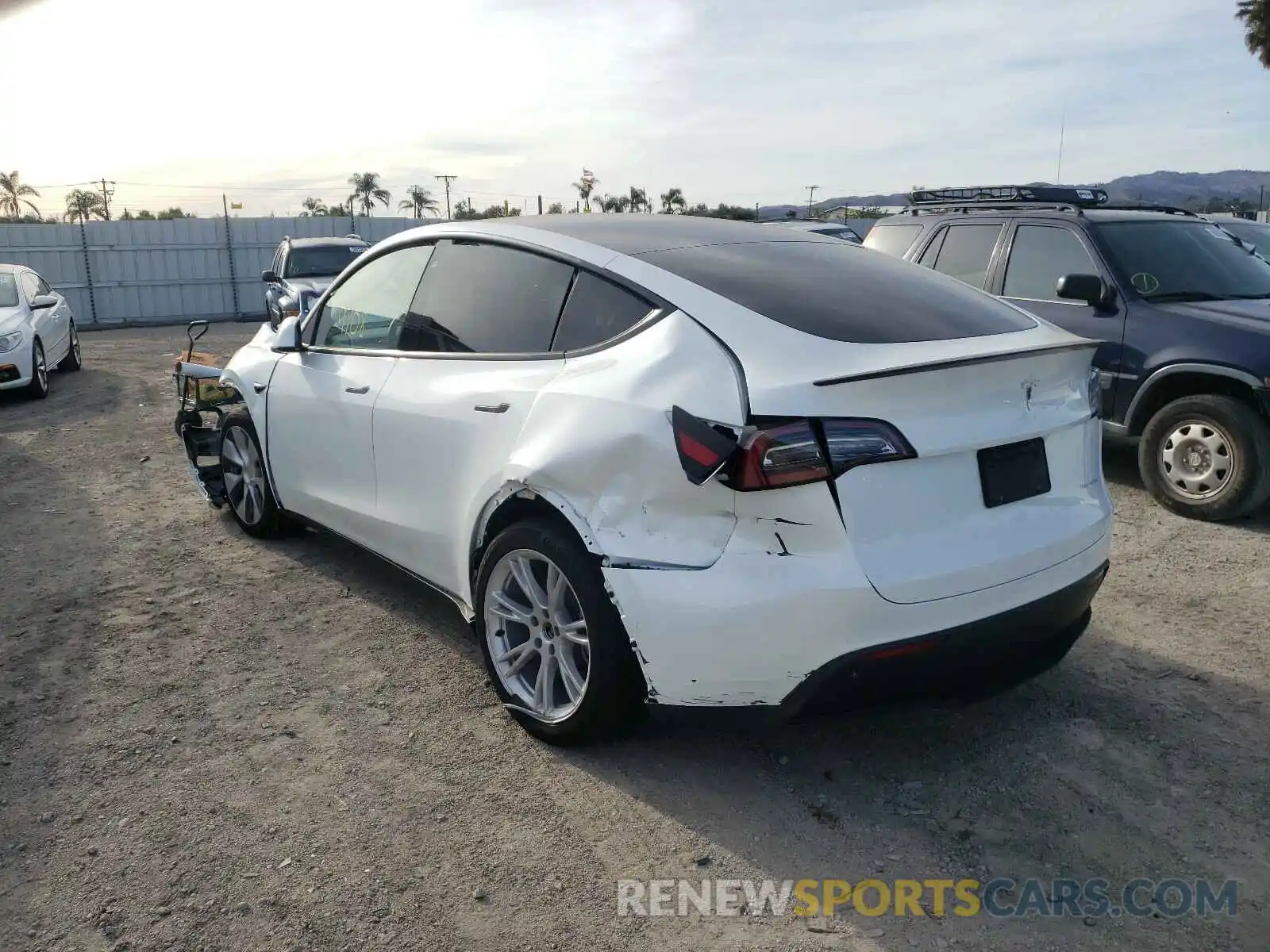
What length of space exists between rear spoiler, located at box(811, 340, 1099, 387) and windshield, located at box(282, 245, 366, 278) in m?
14.3

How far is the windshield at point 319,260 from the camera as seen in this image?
52.7ft

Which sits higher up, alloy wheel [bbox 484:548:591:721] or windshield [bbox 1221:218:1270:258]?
windshield [bbox 1221:218:1270:258]

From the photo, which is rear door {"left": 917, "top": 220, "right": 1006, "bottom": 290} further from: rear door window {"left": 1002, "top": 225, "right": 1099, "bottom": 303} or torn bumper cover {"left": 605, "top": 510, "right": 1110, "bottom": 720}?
torn bumper cover {"left": 605, "top": 510, "right": 1110, "bottom": 720}

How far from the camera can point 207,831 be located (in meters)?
3.04

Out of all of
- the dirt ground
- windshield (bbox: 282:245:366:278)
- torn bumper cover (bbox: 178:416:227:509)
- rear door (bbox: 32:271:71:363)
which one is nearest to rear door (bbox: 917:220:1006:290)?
the dirt ground

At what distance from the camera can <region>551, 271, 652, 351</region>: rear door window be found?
3.35 m

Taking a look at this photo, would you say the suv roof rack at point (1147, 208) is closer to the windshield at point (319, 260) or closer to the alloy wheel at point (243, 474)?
the alloy wheel at point (243, 474)

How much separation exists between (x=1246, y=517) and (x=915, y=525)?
4493 millimetres

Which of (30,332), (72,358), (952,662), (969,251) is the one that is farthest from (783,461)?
(72,358)

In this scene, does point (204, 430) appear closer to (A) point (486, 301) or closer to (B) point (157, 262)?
(A) point (486, 301)

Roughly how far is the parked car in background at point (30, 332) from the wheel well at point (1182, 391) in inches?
437

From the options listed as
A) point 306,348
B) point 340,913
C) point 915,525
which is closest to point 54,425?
point 306,348

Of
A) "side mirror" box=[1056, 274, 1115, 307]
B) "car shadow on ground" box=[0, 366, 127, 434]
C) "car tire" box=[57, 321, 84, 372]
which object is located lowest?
"car shadow on ground" box=[0, 366, 127, 434]

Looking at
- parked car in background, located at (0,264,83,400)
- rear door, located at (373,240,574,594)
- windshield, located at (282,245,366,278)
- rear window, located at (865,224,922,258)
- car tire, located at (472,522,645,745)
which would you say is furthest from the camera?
windshield, located at (282,245,366,278)
